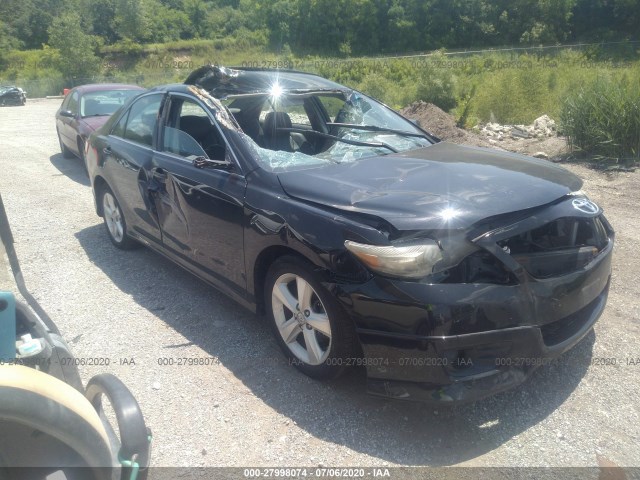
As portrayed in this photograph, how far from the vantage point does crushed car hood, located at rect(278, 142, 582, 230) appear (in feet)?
9.66

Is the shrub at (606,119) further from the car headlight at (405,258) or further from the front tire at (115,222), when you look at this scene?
the front tire at (115,222)

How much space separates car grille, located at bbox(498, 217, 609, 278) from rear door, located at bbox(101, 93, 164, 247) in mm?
3070

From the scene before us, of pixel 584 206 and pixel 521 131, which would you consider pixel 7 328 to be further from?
pixel 521 131

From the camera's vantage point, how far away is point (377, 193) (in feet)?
10.5

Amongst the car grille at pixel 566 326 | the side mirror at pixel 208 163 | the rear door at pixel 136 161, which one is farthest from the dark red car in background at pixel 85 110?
the car grille at pixel 566 326

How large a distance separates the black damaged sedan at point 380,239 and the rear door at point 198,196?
2 cm

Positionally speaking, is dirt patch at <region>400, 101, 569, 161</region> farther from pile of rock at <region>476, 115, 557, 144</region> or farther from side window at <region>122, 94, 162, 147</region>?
side window at <region>122, 94, 162, 147</region>

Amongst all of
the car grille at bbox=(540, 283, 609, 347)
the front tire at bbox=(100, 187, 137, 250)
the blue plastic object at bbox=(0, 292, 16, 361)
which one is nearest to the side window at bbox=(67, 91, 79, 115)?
the front tire at bbox=(100, 187, 137, 250)

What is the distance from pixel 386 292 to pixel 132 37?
266ft

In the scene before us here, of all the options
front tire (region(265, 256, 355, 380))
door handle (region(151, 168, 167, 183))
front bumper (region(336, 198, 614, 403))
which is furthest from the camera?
door handle (region(151, 168, 167, 183))

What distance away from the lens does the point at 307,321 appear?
3268mm

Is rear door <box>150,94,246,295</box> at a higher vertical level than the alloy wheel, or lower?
higher

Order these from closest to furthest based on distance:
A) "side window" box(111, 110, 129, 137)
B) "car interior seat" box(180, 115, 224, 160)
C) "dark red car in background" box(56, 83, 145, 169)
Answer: "car interior seat" box(180, 115, 224, 160) → "side window" box(111, 110, 129, 137) → "dark red car in background" box(56, 83, 145, 169)

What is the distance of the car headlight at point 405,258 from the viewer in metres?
2.76
